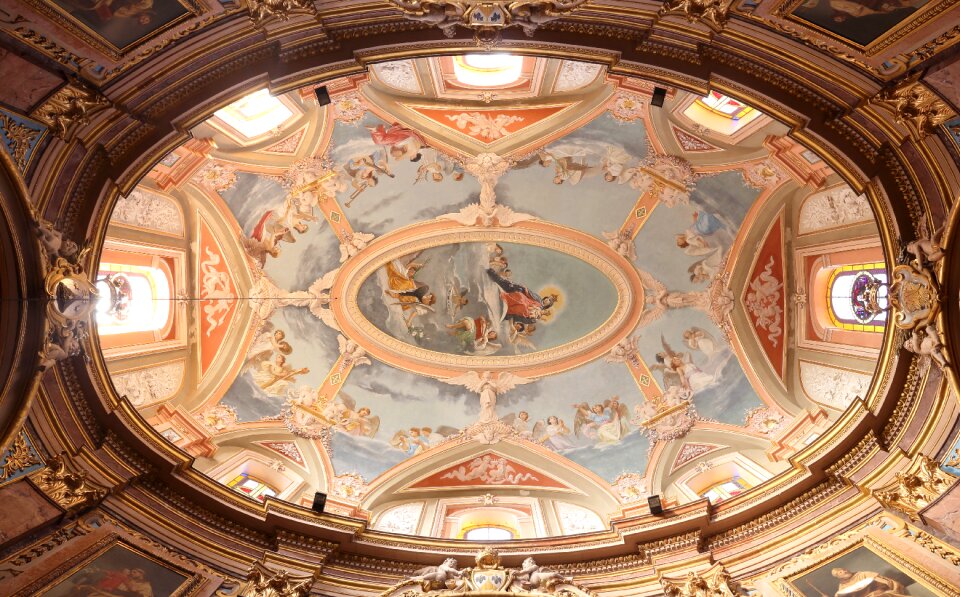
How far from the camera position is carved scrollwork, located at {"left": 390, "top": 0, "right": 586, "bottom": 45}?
10.4 meters

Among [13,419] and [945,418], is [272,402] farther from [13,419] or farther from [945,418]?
[945,418]

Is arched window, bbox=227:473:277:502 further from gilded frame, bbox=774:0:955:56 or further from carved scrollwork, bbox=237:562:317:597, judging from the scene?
gilded frame, bbox=774:0:955:56

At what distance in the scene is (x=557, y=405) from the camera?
21.3 metres

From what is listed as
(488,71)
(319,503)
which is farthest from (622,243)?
(319,503)

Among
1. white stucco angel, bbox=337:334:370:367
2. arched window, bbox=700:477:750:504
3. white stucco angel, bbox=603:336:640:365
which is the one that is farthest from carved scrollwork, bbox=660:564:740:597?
white stucco angel, bbox=337:334:370:367

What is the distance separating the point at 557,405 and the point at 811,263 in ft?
25.5

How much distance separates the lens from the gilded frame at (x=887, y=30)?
8.89 metres

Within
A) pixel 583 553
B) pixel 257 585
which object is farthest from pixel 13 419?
pixel 583 553

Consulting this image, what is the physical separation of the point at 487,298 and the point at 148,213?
30.7 ft

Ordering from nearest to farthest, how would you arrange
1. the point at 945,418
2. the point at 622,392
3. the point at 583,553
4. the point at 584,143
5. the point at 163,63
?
the point at 163,63, the point at 945,418, the point at 583,553, the point at 584,143, the point at 622,392

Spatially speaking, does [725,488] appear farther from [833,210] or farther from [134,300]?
[134,300]

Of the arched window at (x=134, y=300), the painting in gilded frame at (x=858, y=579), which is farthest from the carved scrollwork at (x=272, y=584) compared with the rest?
the painting in gilded frame at (x=858, y=579)

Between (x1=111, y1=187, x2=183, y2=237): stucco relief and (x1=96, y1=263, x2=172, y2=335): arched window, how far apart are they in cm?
98

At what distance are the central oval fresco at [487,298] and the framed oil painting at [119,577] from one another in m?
10.2
